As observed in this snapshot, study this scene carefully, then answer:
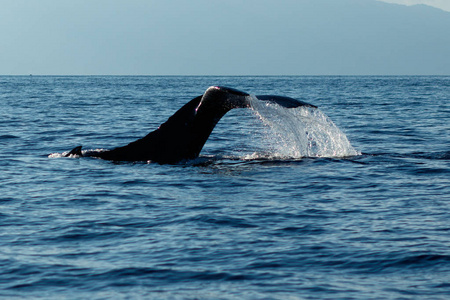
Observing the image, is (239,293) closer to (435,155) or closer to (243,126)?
(435,155)

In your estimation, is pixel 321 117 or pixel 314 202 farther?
pixel 321 117

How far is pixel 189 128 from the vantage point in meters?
11.3

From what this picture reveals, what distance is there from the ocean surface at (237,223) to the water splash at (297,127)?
35 mm

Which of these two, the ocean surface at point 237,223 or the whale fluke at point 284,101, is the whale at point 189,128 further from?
the ocean surface at point 237,223

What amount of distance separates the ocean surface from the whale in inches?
8.6

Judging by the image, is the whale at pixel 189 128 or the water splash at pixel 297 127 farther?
the water splash at pixel 297 127

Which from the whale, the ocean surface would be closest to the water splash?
the ocean surface

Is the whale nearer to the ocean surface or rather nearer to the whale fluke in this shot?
the whale fluke

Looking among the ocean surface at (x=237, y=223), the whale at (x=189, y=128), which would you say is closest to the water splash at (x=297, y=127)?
the ocean surface at (x=237, y=223)

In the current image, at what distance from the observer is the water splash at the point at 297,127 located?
35.3ft

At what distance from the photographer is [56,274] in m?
6.52

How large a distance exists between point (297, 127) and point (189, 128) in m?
2.06

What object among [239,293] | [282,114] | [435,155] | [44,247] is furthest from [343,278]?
[435,155]

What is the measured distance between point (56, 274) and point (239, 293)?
70.3 inches
